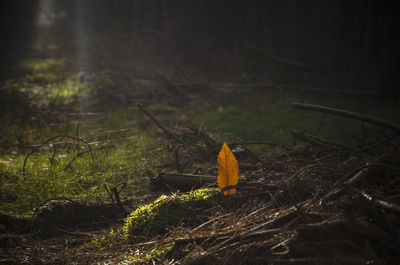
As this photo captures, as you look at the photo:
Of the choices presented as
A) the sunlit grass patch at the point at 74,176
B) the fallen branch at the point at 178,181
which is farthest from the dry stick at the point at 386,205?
the sunlit grass patch at the point at 74,176

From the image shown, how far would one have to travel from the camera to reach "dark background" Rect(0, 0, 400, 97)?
677 cm

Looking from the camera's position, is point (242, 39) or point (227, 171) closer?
point (227, 171)

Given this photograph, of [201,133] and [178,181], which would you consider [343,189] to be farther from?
[201,133]

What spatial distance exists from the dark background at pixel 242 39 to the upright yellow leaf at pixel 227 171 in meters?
5.30

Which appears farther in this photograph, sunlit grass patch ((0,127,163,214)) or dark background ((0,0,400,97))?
dark background ((0,0,400,97))

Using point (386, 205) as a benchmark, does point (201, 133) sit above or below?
below

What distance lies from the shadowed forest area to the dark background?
4 centimetres

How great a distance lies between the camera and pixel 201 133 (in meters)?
3.28

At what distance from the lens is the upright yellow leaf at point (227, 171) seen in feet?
6.39

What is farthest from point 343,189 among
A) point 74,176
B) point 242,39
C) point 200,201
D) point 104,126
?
point 242,39

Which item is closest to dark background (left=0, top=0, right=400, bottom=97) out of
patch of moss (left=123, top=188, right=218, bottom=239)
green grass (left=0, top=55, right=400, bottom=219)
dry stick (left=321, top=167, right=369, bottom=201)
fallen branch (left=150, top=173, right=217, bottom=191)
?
green grass (left=0, top=55, right=400, bottom=219)

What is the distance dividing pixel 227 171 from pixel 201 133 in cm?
133

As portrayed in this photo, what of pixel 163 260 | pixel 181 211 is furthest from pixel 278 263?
pixel 181 211

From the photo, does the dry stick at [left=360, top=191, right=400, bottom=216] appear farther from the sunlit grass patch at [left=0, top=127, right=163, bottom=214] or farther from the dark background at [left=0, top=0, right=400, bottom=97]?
the dark background at [left=0, top=0, right=400, bottom=97]
